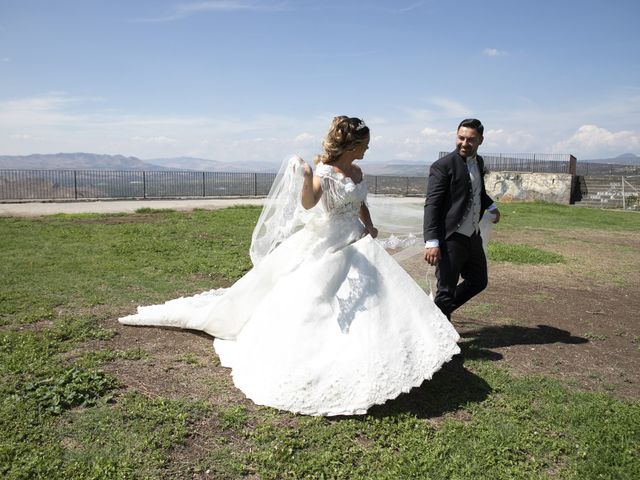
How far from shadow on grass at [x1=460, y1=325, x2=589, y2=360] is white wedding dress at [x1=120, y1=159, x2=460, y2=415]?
1.29m

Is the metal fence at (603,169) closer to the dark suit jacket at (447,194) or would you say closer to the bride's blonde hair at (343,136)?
the dark suit jacket at (447,194)

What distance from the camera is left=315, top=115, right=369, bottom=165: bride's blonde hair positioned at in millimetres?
4727

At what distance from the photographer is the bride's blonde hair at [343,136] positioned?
4.73 m

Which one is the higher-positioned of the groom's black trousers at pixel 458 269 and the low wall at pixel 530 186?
the low wall at pixel 530 186

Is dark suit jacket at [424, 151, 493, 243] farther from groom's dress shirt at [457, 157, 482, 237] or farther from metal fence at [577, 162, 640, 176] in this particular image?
metal fence at [577, 162, 640, 176]

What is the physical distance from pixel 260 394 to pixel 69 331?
2.69 metres

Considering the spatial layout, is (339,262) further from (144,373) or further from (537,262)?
(537,262)

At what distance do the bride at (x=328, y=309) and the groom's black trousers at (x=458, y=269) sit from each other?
31.0 inches

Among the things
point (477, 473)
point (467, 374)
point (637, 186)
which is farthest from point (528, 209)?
point (477, 473)

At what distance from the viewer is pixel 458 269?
5418 millimetres

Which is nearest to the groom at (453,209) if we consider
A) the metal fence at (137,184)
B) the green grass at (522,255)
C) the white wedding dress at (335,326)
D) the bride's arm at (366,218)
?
the bride's arm at (366,218)

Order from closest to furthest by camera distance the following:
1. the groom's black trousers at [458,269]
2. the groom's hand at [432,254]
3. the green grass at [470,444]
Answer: the green grass at [470,444]
the groom's hand at [432,254]
the groom's black trousers at [458,269]

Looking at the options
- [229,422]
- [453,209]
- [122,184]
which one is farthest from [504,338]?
[122,184]

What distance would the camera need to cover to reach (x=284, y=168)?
5.07 meters
